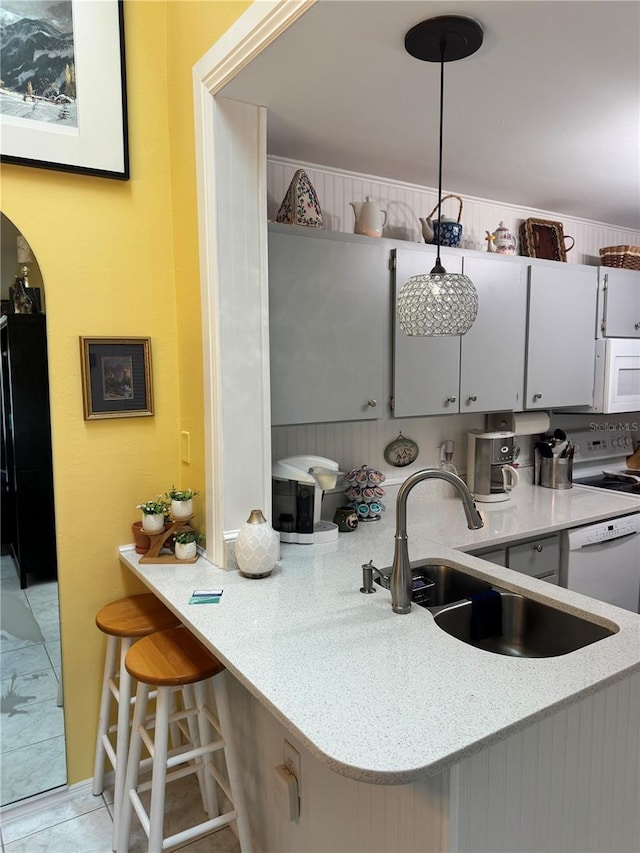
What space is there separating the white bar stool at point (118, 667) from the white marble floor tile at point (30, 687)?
18 centimetres

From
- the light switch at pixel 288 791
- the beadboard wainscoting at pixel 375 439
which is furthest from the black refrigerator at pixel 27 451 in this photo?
the light switch at pixel 288 791

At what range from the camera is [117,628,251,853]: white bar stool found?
5.16ft

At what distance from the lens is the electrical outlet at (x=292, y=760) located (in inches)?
62.3

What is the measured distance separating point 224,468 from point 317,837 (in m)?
1.05

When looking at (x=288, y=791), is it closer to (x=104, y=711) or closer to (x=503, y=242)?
(x=104, y=711)

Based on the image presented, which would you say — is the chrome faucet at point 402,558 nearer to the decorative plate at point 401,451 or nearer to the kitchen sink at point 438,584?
the kitchen sink at point 438,584

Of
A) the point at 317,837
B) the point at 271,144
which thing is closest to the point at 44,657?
the point at 317,837

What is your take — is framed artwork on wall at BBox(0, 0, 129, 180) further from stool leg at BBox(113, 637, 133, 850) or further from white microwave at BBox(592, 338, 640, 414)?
white microwave at BBox(592, 338, 640, 414)

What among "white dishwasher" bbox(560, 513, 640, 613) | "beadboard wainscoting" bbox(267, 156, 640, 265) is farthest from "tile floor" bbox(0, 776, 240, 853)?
"beadboard wainscoting" bbox(267, 156, 640, 265)

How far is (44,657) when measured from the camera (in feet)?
6.59

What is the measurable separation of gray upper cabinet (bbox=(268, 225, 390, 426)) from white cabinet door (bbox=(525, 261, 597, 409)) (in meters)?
0.92

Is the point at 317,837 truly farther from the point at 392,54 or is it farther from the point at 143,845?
the point at 392,54

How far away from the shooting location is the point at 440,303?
1.63 m

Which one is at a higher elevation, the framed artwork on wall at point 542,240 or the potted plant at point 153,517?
the framed artwork on wall at point 542,240
